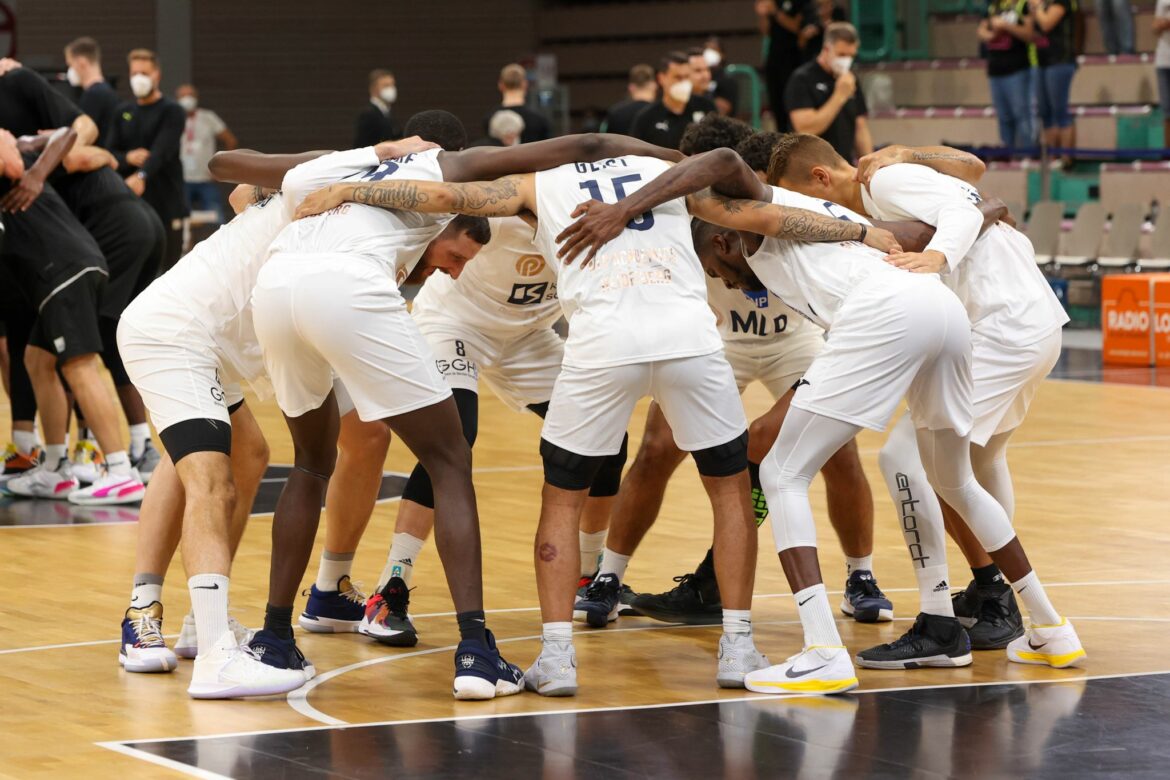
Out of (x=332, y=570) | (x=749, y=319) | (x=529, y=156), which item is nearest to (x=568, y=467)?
(x=529, y=156)

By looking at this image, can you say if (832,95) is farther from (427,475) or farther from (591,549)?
(427,475)

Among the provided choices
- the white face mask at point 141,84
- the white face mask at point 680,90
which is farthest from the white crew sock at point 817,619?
the white face mask at point 680,90

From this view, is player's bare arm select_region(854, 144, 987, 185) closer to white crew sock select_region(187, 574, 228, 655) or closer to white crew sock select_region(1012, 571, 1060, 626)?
white crew sock select_region(1012, 571, 1060, 626)

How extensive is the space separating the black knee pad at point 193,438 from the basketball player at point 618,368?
70 cm

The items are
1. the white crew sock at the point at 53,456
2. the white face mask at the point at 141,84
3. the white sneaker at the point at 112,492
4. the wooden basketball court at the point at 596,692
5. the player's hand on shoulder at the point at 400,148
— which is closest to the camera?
the wooden basketball court at the point at 596,692

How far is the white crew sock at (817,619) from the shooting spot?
5.18 metres

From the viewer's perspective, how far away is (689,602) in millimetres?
6391

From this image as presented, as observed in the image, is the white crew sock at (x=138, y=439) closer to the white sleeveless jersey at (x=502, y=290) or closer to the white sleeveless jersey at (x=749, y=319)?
the white sleeveless jersey at (x=502, y=290)

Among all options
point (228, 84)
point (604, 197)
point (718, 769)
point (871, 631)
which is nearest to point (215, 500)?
point (604, 197)

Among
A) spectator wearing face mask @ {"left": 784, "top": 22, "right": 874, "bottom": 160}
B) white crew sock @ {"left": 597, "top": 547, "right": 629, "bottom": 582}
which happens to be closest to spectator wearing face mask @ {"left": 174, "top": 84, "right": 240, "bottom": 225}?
spectator wearing face mask @ {"left": 784, "top": 22, "right": 874, "bottom": 160}

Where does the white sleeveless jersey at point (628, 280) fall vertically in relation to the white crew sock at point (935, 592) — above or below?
above

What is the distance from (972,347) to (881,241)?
1.64ft

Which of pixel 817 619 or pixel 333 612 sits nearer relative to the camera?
pixel 817 619

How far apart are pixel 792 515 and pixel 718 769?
1040 mm
